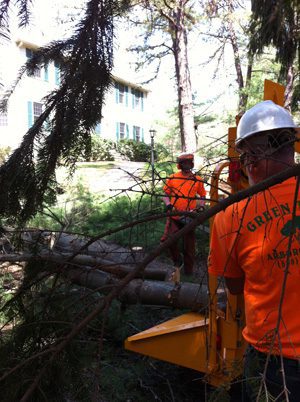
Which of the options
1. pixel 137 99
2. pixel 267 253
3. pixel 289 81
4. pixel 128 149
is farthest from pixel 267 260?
pixel 137 99

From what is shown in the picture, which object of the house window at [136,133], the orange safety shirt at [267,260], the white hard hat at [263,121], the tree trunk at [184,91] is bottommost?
the orange safety shirt at [267,260]

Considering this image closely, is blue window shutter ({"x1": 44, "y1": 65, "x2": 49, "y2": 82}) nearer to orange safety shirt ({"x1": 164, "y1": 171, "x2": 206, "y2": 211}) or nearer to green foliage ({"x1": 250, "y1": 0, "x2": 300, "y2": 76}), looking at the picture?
orange safety shirt ({"x1": 164, "y1": 171, "x2": 206, "y2": 211})

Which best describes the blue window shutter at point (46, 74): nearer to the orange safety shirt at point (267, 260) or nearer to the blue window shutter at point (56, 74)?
the blue window shutter at point (56, 74)

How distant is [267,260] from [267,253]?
0.03 metres

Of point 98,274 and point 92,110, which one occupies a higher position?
point 92,110

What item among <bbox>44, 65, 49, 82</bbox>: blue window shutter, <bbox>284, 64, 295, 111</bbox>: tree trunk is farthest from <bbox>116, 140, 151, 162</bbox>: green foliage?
<bbox>44, 65, 49, 82</bbox>: blue window shutter

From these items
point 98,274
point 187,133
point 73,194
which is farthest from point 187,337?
point 187,133

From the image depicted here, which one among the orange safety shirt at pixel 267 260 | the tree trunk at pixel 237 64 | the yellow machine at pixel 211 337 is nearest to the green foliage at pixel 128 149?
the tree trunk at pixel 237 64

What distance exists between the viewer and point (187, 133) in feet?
43.2

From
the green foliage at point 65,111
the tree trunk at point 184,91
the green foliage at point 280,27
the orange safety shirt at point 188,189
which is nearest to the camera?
the orange safety shirt at point 188,189

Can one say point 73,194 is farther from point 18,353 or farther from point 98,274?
point 18,353

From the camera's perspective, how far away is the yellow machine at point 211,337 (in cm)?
298

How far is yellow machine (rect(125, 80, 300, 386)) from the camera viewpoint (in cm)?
298

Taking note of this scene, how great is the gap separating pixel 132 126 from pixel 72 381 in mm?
33279
